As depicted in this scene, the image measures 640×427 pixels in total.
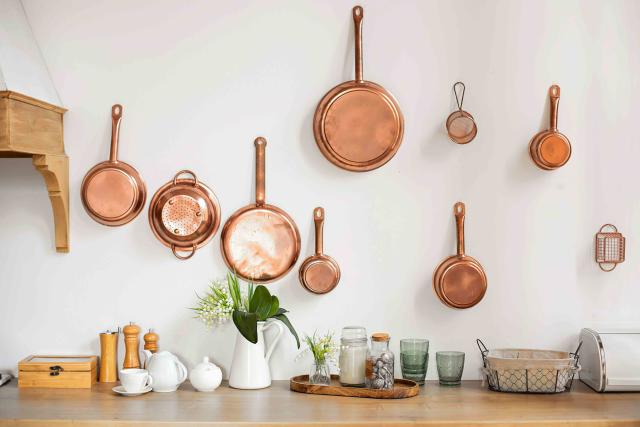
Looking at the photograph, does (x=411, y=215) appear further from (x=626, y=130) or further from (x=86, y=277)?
(x=86, y=277)

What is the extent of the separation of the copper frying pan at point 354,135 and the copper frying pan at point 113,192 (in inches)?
25.7

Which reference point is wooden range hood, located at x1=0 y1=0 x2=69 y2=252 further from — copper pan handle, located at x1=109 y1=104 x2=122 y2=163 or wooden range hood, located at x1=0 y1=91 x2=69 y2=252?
copper pan handle, located at x1=109 y1=104 x2=122 y2=163

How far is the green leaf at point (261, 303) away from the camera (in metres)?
2.52

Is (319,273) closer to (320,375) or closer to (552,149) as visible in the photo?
(320,375)

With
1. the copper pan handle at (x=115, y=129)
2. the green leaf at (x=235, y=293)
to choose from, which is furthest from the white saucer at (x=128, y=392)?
the copper pan handle at (x=115, y=129)

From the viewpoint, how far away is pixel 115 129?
8.73 ft

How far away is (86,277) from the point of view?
8.79ft

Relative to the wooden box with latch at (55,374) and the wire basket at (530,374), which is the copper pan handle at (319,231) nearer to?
the wire basket at (530,374)

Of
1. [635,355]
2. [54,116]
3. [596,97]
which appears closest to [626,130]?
[596,97]

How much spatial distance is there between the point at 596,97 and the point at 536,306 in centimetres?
75

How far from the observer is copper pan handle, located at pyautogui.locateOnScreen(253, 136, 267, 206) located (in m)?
2.65

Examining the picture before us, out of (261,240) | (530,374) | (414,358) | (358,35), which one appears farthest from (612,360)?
(358,35)

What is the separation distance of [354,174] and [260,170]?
32 cm

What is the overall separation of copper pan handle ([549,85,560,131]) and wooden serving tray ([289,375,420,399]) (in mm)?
990
